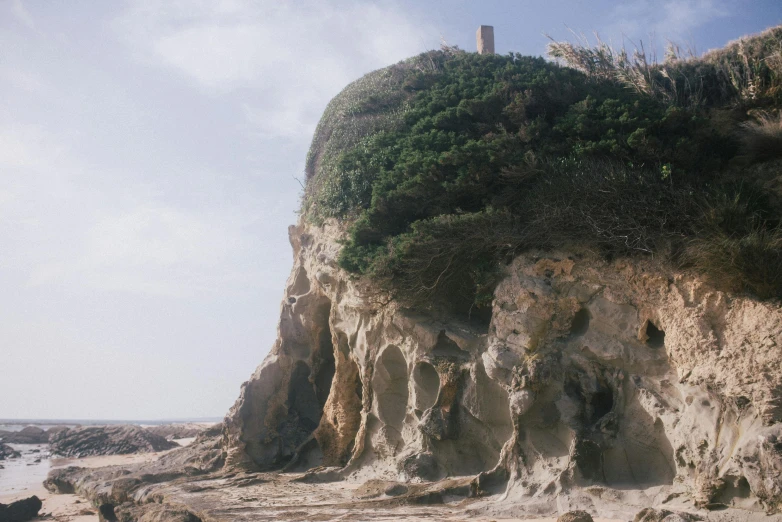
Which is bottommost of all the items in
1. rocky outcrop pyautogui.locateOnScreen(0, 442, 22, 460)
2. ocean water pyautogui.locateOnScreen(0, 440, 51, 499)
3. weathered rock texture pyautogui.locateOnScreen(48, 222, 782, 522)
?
ocean water pyautogui.locateOnScreen(0, 440, 51, 499)

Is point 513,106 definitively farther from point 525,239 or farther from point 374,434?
point 374,434

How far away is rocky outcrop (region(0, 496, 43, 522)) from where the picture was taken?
43.9ft

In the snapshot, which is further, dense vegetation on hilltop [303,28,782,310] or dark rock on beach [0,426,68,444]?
dark rock on beach [0,426,68,444]

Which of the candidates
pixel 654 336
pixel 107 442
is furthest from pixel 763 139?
pixel 107 442

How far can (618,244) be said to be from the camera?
943 cm

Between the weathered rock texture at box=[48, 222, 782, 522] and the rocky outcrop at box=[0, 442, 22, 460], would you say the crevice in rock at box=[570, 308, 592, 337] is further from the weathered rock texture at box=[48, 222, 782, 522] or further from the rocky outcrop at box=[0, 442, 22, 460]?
the rocky outcrop at box=[0, 442, 22, 460]

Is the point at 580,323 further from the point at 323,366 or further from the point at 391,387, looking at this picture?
the point at 323,366

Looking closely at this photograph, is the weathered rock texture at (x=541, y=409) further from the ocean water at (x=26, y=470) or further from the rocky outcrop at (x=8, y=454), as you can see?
the rocky outcrop at (x=8, y=454)

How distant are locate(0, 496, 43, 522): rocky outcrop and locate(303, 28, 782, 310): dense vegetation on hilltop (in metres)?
9.34

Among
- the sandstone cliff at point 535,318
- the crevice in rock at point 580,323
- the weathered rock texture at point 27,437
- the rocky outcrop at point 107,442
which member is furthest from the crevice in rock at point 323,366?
the weathered rock texture at point 27,437

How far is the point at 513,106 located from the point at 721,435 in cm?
702

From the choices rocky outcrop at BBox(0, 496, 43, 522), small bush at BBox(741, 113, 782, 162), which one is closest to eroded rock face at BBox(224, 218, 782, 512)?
small bush at BBox(741, 113, 782, 162)

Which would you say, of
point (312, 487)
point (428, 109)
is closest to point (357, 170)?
point (428, 109)

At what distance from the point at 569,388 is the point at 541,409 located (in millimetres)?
551
